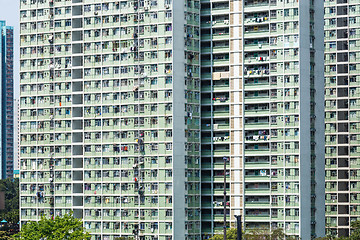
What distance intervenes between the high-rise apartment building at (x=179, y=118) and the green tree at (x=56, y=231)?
14.6 m

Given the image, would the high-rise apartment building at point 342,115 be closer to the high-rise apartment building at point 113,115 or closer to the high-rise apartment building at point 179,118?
the high-rise apartment building at point 179,118

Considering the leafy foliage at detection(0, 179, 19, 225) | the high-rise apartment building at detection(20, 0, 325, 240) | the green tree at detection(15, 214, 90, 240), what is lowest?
the leafy foliage at detection(0, 179, 19, 225)

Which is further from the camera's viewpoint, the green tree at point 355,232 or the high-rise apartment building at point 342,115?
the high-rise apartment building at point 342,115

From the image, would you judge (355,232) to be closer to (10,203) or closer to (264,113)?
(264,113)

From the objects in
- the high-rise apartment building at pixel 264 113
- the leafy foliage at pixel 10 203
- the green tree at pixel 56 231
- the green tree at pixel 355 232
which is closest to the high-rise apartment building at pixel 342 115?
the green tree at pixel 355 232

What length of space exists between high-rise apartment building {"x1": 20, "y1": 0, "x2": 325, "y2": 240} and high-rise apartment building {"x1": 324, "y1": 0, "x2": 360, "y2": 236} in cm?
1776

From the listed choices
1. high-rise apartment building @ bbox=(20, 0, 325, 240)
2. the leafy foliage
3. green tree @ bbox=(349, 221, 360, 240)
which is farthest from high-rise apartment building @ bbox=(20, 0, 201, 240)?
the leafy foliage

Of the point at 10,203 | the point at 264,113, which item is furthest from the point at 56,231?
the point at 10,203

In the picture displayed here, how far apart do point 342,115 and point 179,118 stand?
114 feet

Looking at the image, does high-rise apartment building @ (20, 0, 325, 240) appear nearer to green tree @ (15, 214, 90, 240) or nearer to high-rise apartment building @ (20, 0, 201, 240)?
high-rise apartment building @ (20, 0, 201, 240)

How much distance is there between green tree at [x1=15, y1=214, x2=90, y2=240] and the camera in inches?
3650

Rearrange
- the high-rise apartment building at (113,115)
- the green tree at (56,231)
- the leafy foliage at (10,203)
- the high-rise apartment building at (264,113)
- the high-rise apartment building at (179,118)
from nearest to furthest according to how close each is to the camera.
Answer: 1. the green tree at (56,231)
2. the high-rise apartment building at (264,113)
3. the high-rise apartment building at (179,118)
4. the high-rise apartment building at (113,115)
5. the leafy foliage at (10,203)

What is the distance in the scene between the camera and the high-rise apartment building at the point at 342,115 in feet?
414

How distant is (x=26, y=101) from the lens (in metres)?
118
